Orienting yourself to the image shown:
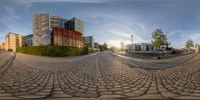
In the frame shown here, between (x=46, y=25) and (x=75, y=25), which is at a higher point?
(x=75, y=25)

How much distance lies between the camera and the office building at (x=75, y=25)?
490 inches

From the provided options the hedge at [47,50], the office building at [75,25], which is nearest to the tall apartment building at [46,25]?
the office building at [75,25]

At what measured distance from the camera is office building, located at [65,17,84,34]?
40.8 ft

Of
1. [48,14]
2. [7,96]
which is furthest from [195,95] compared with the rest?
[48,14]

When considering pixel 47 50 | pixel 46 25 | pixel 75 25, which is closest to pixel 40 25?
pixel 46 25

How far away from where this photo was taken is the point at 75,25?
13.4 meters

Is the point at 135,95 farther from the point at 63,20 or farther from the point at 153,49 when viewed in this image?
the point at 153,49

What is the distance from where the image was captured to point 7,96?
4.21 metres

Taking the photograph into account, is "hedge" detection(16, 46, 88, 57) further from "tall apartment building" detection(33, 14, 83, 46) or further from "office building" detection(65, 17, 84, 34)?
"office building" detection(65, 17, 84, 34)

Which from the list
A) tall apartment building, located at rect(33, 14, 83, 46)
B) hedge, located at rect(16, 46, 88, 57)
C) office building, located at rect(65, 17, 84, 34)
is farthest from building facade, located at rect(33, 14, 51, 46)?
hedge, located at rect(16, 46, 88, 57)

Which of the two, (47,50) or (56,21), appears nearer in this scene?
(56,21)

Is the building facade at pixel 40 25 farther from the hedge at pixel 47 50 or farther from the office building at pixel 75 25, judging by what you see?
the hedge at pixel 47 50

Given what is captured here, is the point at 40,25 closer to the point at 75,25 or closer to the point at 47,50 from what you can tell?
the point at 75,25

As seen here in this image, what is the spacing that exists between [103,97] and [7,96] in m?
2.03
